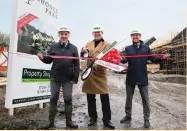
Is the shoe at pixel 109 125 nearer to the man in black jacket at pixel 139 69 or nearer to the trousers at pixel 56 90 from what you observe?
the man in black jacket at pixel 139 69

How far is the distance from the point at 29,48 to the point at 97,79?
5.83ft

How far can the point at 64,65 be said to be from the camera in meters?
5.68

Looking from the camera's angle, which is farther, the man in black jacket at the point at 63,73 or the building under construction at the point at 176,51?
the building under construction at the point at 176,51

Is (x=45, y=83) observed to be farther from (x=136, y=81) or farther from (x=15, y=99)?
(x=136, y=81)

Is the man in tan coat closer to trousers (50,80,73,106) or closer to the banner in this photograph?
trousers (50,80,73,106)

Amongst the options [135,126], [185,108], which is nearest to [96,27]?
[135,126]

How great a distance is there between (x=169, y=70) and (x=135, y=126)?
27.3 m

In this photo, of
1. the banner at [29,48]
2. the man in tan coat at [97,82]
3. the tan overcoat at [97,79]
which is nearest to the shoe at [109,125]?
the man in tan coat at [97,82]

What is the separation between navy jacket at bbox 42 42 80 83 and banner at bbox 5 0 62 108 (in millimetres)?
845

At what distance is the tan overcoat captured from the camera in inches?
236

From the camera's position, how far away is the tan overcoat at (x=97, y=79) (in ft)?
19.6

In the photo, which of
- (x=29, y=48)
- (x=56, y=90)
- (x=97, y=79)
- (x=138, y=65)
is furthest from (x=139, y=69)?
(x=29, y=48)

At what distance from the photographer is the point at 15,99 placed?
621 cm

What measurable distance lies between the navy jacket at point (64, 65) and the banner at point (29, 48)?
2.77ft
